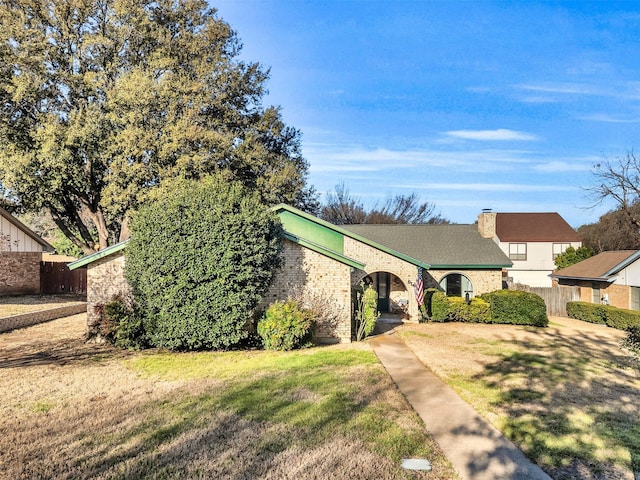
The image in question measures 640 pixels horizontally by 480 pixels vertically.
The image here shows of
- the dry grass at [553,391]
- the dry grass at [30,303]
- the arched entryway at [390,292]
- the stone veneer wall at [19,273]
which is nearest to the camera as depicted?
the dry grass at [553,391]

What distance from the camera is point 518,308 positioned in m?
20.4

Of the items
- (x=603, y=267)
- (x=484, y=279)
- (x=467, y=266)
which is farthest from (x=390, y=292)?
(x=603, y=267)

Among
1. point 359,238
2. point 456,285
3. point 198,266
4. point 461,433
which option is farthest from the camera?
point 456,285

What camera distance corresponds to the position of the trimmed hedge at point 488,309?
20359mm

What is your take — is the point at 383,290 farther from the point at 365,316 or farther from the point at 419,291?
the point at 365,316

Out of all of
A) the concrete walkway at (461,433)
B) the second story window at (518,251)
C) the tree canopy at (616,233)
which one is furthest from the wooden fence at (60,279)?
the tree canopy at (616,233)

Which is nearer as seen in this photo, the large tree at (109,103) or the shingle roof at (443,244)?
the large tree at (109,103)

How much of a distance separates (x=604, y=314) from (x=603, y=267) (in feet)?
14.6

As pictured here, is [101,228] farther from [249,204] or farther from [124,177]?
[249,204]

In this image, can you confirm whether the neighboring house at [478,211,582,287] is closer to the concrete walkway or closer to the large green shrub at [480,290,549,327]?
the large green shrub at [480,290,549,327]

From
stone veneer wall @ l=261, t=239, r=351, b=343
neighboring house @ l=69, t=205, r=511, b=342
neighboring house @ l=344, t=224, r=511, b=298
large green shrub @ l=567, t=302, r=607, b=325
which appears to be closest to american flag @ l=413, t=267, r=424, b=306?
neighboring house @ l=69, t=205, r=511, b=342

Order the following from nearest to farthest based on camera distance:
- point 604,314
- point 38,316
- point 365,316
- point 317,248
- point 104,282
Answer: point 104,282 → point 317,248 → point 365,316 → point 38,316 → point 604,314

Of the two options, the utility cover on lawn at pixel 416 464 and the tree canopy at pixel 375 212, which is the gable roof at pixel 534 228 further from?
the utility cover on lawn at pixel 416 464

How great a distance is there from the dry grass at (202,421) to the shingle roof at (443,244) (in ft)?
45.3
